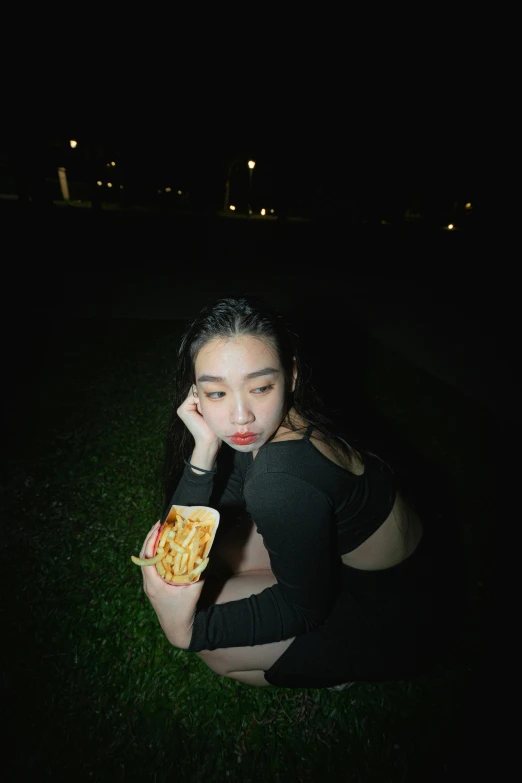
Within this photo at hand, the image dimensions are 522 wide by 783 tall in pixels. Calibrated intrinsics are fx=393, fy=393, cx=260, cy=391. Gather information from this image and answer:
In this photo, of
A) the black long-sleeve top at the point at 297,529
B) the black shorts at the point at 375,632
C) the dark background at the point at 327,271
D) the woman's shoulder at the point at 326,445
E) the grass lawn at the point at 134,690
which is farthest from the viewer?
the dark background at the point at 327,271

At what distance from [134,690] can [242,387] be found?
184 centimetres

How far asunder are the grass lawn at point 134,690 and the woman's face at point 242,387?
1.56 meters

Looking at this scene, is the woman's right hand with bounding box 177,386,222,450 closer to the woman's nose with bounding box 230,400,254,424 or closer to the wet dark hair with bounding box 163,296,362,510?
the wet dark hair with bounding box 163,296,362,510

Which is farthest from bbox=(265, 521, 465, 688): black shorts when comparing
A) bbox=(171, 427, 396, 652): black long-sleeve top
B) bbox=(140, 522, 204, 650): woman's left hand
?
bbox=(140, 522, 204, 650): woman's left hand

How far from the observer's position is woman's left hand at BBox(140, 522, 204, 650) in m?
1.45

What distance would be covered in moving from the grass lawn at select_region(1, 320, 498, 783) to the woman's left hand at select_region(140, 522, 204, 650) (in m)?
0.88

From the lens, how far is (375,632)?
66.0 inches

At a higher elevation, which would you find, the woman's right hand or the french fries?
the woman's right hand

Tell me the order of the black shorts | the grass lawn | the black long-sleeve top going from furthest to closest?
the grass lawn
the black shorts
the black long-sleeve top

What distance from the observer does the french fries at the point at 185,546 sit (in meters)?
1.45

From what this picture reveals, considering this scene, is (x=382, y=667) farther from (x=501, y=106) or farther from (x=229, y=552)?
(x=501, y=106)

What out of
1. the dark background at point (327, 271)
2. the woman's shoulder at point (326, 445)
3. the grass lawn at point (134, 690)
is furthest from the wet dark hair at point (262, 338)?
the dark background at point (327, 271)

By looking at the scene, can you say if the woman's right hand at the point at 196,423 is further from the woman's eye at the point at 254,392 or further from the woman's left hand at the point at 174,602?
the woman's left hand at the point at 174,602

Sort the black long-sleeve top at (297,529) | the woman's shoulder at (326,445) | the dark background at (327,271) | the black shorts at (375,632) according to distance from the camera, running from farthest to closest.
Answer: the dark background at (327,271)
the black shorts at (375,632)
the woman's shoulder at (326,445)
the black long-sleeve top at (297,529)
